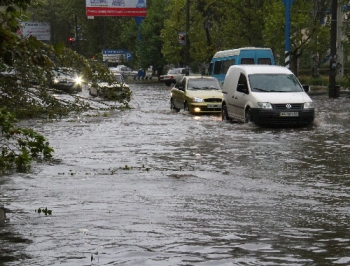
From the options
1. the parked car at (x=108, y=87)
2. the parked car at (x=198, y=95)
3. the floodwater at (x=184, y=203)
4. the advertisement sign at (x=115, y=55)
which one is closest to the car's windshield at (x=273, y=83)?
the floodwater at (x=184, y=203)

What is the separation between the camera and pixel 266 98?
931 inches

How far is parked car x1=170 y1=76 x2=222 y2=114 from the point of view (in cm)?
2988

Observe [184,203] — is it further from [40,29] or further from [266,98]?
[40,29]

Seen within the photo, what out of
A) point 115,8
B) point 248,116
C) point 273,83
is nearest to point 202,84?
point 273,83

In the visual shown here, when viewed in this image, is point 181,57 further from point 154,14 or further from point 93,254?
point 93,254

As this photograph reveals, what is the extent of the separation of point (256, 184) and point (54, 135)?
1054cm

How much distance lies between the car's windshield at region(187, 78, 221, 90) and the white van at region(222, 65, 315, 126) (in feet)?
13.7

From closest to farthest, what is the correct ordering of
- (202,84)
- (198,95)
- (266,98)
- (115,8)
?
(266,98) < (198,95) < (202,84) < (115,8)

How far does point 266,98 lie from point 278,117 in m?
0.66

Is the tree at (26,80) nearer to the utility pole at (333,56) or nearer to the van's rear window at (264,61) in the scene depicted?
the van's rear window at (264,61)

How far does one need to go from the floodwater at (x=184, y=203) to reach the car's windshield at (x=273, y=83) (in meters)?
3.46

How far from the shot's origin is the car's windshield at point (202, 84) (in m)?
31.0

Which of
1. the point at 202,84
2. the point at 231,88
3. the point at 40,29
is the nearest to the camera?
the point at 231,88

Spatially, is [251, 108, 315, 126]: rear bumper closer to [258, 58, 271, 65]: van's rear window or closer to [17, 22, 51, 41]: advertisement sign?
[258, 58, 271, 65]: van's rear window
